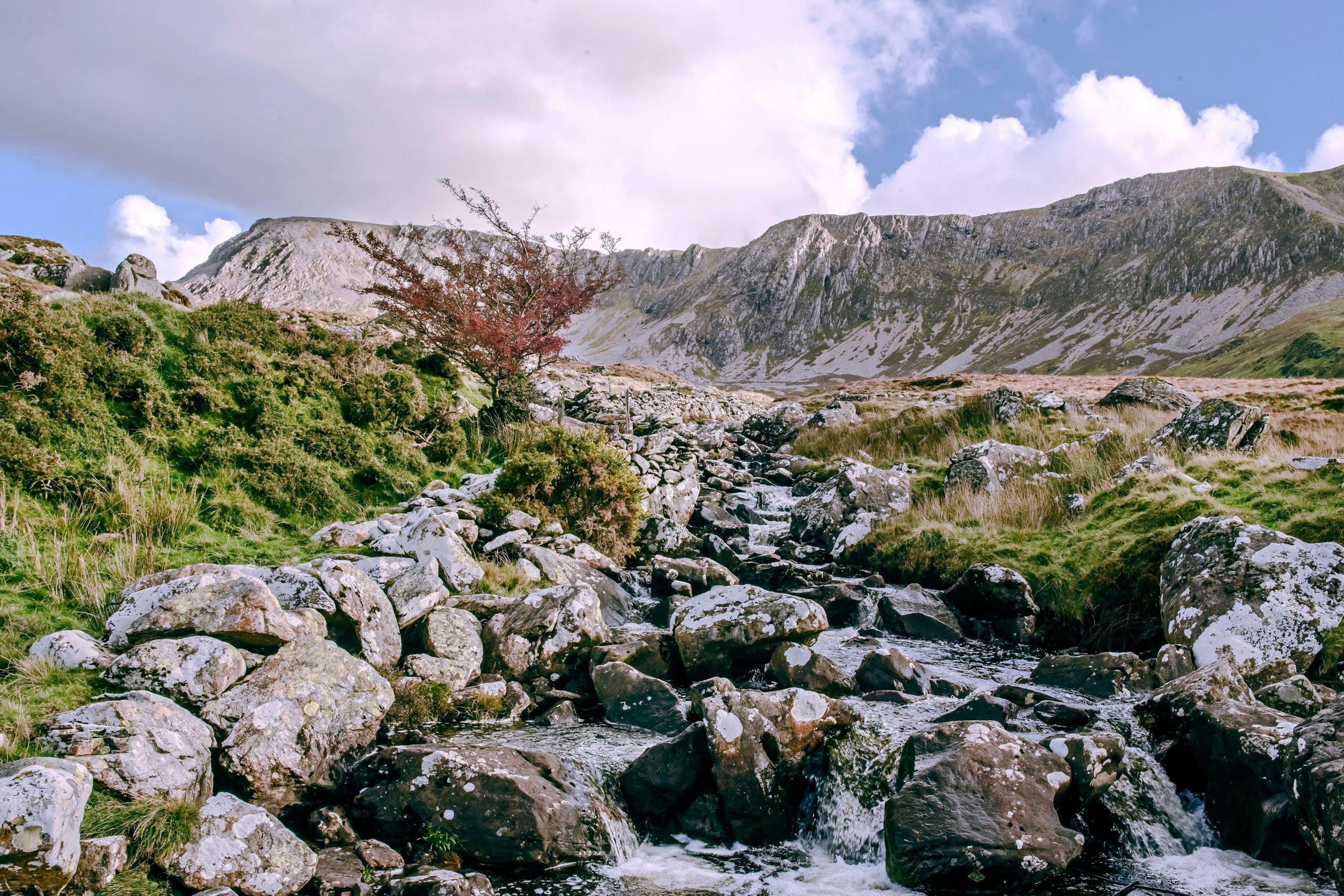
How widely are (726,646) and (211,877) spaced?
20.0 feet

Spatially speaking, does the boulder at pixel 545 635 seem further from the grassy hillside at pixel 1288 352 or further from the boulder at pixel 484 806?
the grassy hillside at pixel 1288 352

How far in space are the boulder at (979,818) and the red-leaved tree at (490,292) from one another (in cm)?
1487

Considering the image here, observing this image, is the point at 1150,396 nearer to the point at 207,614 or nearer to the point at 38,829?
the point at 207,614

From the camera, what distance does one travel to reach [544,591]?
9836 mm

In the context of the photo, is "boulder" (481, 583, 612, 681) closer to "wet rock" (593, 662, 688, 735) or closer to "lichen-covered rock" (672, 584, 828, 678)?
"wet rock" (593, 662, 688, 735)

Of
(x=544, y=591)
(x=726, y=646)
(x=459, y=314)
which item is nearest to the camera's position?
(x=726, y=646)

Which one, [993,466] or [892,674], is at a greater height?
[993,466]

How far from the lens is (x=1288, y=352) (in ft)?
397

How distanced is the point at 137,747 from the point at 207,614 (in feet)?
5.91

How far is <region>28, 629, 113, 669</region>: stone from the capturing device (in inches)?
240

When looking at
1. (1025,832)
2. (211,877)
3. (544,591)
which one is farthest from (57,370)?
(1025,832)

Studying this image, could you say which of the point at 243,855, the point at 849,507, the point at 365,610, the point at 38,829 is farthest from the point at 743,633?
the point at 849,507

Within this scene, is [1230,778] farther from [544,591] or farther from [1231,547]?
[544,591]

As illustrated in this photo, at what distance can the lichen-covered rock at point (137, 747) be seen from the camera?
487 centimetres
